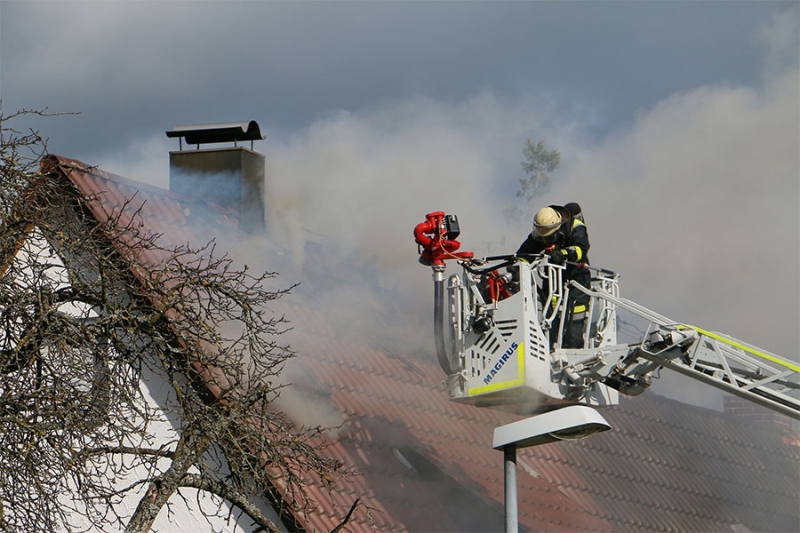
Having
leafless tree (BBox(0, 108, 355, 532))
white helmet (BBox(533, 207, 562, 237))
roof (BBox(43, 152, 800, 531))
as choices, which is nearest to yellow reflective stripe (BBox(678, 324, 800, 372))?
white helmet (BBox(533, 207, 562, 237))

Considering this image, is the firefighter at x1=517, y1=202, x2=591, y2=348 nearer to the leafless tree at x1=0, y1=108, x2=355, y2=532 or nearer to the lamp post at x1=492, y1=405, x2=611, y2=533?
the lamp post at x1=492, y1=405, x2=611, y2=533

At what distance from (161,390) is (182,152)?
611 cm

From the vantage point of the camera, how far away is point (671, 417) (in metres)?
17.9

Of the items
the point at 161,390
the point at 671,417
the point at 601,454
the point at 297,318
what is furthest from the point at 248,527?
the point at 671,417

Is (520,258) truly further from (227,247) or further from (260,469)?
(227,247)

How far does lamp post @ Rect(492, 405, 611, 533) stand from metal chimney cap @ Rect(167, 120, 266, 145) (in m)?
8.77

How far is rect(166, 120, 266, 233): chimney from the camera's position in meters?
16.3

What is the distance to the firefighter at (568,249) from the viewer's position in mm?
10297

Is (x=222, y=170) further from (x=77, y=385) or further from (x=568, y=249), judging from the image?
(x=77, y=385)

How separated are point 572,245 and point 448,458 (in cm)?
317

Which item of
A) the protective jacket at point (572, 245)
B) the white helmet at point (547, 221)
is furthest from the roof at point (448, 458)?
the white helmet at point (547, 221)

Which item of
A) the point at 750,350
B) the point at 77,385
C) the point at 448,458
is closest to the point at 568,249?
the point at 750,350

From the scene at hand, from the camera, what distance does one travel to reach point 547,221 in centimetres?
1030

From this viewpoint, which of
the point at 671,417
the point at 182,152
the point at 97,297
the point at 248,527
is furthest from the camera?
the point at 671,417
